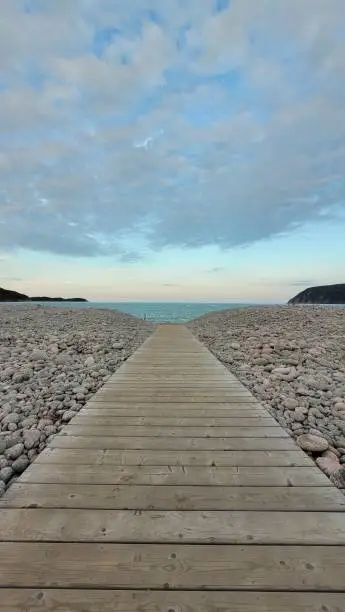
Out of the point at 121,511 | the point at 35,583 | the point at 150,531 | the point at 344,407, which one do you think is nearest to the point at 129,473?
the point at 121,511

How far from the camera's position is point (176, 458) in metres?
2.74

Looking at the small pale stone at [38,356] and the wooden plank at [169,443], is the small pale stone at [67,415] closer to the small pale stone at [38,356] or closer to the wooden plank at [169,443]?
the wooden plank at [169,443]

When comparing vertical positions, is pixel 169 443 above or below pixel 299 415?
above

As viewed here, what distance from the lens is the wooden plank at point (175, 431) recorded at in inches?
126

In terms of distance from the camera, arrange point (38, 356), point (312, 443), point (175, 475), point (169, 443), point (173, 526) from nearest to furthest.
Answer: point (173, 526) < point (175, 475) < point (169, 443) < point (312, 443) < point (38, 356)

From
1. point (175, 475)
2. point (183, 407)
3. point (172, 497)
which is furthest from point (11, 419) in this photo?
point (172, 497)

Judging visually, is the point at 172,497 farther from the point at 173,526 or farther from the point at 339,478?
the point at 339,478

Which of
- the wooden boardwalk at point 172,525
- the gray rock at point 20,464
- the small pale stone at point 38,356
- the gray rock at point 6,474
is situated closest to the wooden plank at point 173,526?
the wooden boardwalk at point 172,525

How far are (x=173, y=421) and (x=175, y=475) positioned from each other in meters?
1.15

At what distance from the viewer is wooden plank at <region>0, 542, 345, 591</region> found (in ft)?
4.98

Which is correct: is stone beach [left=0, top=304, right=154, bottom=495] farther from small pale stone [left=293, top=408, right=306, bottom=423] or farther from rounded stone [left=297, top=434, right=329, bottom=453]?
small pale stone [left=293, top=408, right=306, bottom=423]

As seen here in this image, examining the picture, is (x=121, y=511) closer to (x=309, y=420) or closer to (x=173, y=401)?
(x=173, y=401)

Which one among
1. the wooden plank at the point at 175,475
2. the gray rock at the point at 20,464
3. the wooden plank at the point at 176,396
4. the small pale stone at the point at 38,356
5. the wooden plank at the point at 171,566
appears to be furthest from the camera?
the small pale stone at the point at 38,356

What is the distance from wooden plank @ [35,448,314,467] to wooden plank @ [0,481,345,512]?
36cm
